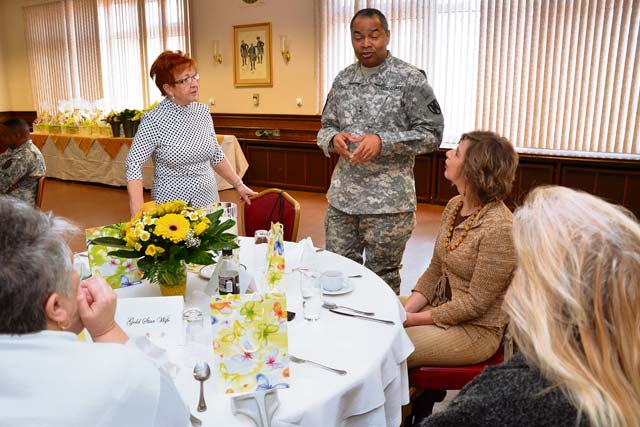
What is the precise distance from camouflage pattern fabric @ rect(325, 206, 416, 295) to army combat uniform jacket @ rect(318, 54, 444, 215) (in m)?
0.06

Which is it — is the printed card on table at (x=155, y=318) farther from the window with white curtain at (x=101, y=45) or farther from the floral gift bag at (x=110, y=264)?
the window with white curtain at (x=101, y=45)

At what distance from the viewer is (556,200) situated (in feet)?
3.05

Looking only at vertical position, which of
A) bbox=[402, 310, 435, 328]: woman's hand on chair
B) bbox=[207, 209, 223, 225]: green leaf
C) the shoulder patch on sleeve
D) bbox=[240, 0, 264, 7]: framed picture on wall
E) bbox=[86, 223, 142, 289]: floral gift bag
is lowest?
bbox=[402, 310, 435, 328]: woman's hand on chair

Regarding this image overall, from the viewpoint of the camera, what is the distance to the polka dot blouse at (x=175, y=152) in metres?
2.68

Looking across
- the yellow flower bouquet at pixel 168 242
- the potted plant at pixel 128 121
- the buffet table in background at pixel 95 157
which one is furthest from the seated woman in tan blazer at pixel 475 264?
the potted plant at pixel 128 121

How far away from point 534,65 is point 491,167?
14.9 feet

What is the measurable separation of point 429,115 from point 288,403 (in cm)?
196

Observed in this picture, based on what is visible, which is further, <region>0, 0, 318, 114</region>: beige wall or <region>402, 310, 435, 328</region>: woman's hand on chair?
<region>0, 0, 318, 114</region>: beige wall

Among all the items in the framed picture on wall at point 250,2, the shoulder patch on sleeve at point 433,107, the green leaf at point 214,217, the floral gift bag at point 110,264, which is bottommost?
the floral gift bag at point 110,264

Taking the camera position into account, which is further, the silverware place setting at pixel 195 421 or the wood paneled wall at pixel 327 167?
the wood paneled wall at pixel 327 167

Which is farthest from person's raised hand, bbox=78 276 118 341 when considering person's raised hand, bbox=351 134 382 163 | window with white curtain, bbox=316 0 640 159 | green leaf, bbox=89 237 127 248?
window with white curtain, bbox=316 0 640 159

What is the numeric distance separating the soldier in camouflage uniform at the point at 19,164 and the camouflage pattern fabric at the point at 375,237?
8.32ft

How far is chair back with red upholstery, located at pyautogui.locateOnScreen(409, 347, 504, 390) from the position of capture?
1.85 meters

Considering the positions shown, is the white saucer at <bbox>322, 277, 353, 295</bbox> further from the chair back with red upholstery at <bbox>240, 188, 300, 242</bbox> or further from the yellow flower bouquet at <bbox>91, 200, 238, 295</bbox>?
the chair back with red upholstery at <bbox>240, 188, 300, 242</bbox>
